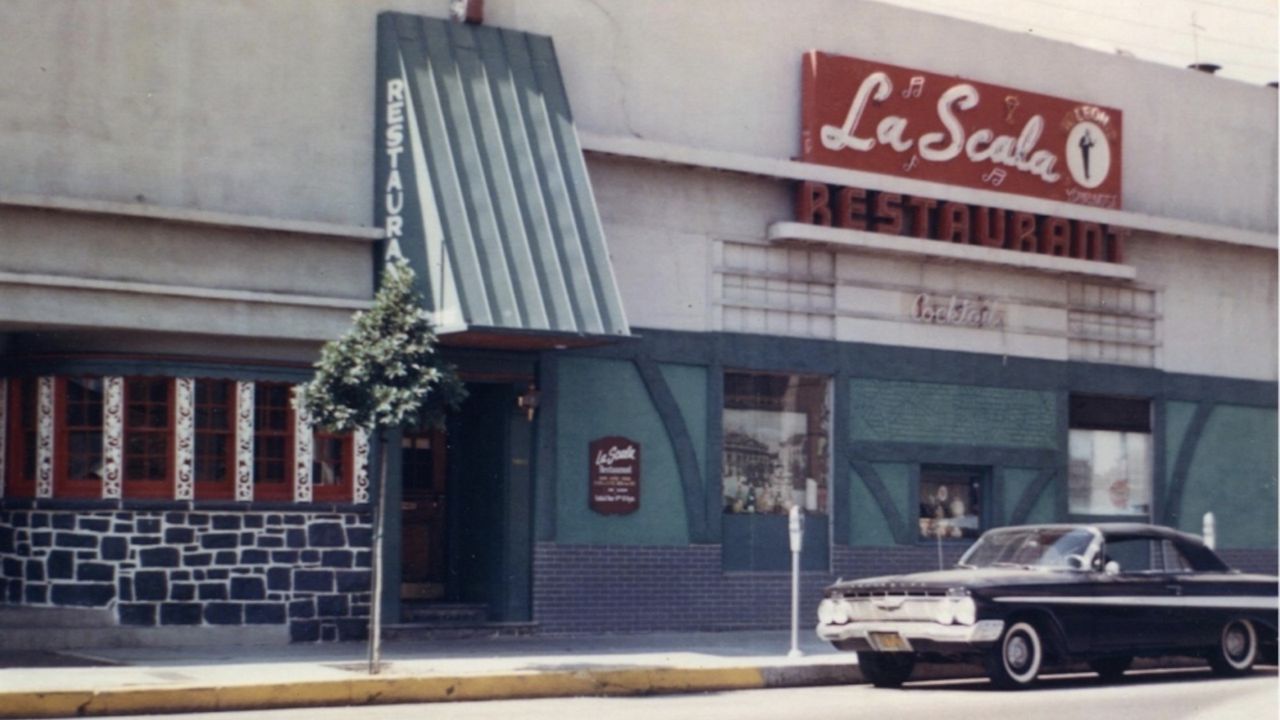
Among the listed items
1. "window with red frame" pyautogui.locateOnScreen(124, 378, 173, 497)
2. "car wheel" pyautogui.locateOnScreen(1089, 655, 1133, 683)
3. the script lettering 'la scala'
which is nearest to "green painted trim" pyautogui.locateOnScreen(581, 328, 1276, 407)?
the script lettering 'la scala'

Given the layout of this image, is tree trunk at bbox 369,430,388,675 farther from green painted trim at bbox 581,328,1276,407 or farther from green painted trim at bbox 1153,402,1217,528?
green painted trim at bbox 1153,402,1217,528

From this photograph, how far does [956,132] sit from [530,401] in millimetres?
7183

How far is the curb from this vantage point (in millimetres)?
13906

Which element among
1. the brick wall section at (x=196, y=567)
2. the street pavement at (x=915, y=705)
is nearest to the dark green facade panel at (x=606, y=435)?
the brick wall section at (x=196, y=567)

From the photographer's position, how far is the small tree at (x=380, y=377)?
15.7 metres

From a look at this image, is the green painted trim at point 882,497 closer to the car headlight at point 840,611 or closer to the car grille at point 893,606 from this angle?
the car headlight at point 840,611

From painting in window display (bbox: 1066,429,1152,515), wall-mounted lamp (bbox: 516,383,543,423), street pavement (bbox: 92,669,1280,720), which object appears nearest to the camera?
street pavement (bbox: 92,669,1280,720)

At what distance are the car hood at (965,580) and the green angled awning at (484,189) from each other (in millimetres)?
3893

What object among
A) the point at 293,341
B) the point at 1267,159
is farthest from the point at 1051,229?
the point at 293,341

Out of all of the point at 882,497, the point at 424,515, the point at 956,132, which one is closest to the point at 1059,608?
the point at 882,497

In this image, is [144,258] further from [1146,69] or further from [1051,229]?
[1146,69]

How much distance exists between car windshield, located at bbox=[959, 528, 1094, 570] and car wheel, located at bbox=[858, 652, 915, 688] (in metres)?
1.22

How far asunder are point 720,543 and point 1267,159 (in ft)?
38.1

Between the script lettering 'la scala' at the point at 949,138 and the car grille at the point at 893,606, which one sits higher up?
the script lettering 'la scala' at the point at 949,138
